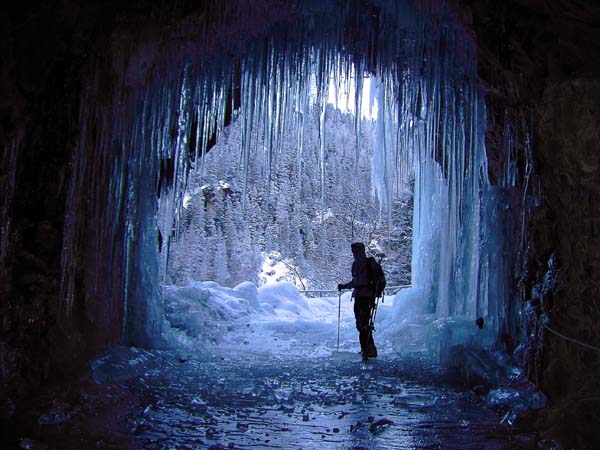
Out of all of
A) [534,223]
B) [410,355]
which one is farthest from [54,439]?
[410,355]

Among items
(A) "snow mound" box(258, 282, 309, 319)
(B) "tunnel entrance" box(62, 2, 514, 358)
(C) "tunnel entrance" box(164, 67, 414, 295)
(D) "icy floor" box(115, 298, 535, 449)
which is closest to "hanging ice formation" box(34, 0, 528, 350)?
(B) "tunnel entrance" box(62, 2, 514, 358)

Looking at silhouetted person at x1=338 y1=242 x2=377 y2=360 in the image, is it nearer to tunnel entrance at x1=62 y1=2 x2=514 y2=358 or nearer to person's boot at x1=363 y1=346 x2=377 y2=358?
person's boot at x1=363 y1=346 x2=377 y2=358

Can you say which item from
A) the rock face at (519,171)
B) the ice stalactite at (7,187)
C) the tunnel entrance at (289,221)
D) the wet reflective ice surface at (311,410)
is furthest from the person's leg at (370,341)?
the tunnel entrance at (289,221)

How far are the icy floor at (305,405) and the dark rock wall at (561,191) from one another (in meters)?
0.49

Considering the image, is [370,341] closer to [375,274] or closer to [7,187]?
[375,274]

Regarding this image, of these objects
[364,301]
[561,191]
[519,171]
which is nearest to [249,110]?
[364,301]

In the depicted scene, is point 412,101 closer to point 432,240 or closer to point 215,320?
point 432,240

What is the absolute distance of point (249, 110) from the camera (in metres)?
7.62

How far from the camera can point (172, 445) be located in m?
3.34

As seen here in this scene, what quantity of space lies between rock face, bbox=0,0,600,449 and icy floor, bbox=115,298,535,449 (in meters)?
0.69

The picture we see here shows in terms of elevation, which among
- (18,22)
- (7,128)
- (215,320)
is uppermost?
(18,22)

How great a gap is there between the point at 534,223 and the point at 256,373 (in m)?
3.22

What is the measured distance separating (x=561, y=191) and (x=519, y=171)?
4.34 ft

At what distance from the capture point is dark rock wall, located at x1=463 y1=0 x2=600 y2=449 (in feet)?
12.1
